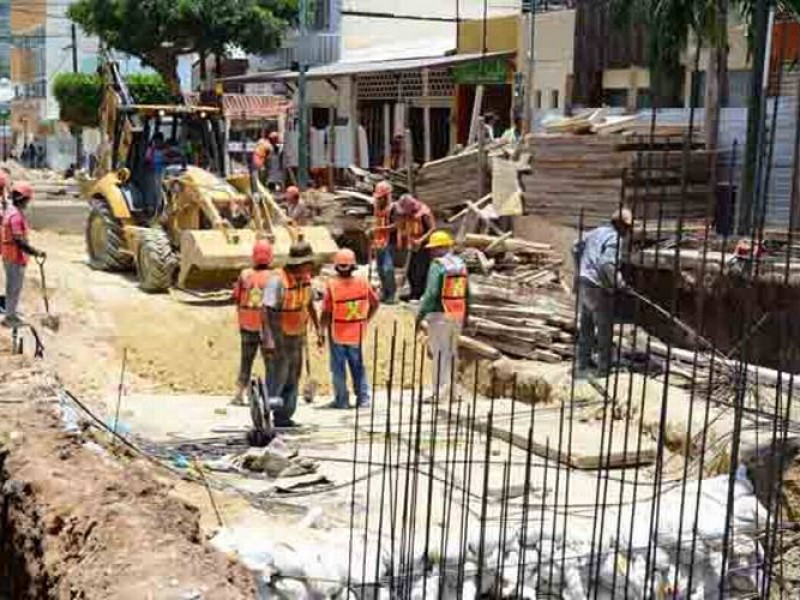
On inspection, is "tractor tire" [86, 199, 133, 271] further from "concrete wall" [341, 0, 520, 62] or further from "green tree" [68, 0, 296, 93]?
"green tree" [68, 0, 296, 93]

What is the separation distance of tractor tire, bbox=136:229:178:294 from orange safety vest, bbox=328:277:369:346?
5.20 meters

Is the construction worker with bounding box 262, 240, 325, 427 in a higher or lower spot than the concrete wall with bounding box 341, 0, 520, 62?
lower

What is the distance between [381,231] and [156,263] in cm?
264

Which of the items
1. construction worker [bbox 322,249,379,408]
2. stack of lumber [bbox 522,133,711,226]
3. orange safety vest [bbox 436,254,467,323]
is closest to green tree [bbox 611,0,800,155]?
stack of lumber [bbox 522,133,711,226]

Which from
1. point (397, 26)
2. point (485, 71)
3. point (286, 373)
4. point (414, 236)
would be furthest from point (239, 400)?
point (397, 26)

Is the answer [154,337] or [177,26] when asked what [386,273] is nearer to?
[154,337]

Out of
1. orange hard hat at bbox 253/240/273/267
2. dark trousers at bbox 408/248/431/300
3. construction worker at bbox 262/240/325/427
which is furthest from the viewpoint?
dark trousers at bbox 408/248/431/300

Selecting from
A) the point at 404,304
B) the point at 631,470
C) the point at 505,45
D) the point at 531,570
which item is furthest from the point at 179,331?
the point at 505,45

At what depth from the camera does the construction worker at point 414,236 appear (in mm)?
15453

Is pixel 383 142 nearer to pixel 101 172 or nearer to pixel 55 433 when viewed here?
pixel 101 172

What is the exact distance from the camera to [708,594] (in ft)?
23.7

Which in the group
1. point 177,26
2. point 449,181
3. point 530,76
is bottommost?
point 449,181

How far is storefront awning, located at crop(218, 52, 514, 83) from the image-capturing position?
23.2 meters

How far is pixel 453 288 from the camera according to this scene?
34.1 ft
